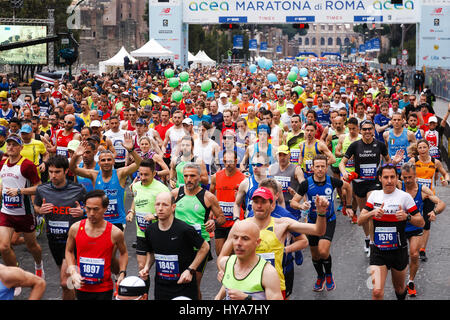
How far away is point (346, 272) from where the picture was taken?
830cm

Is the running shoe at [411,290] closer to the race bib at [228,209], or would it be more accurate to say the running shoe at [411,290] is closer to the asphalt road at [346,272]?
the asphalt road at [346,272]

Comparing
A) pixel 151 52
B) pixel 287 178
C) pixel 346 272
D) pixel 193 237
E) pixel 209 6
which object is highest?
pixel 209 6

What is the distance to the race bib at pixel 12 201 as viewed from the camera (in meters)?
7.83

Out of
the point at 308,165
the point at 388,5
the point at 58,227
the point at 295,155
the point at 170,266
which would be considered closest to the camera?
the point at 170,266

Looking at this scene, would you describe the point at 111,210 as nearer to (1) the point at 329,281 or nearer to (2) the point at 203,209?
(2) the point at 203,209

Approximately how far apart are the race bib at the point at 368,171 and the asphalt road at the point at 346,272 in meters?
0.97

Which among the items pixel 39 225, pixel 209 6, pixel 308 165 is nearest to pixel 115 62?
pixel 209 6

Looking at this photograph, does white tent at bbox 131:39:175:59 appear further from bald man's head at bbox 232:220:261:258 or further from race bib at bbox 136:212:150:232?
bald man's head at bbox 232:220:261:258

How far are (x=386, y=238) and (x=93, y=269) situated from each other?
113 inches

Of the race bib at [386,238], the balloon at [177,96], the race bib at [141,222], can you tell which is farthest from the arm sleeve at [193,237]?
the balloon at [177,96]

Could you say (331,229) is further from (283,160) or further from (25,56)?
(25,56)

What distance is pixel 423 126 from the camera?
45.4 feet
